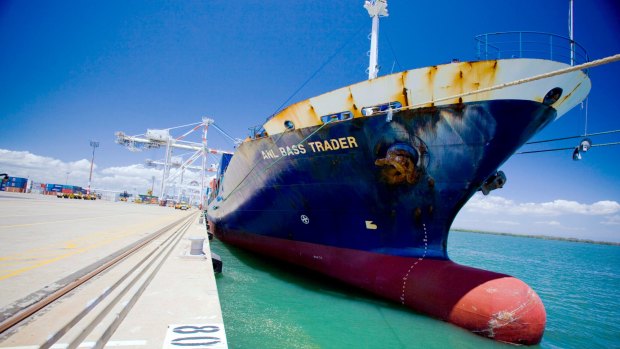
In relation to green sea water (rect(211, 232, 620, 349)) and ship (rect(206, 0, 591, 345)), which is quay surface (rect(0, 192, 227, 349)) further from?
ship (rect(206, 0, 591, 345))

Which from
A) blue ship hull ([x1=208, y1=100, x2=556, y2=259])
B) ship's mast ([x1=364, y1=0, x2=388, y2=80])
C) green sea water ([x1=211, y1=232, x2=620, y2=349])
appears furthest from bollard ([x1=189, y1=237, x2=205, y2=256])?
ship's mast ([x1=364, y1=0, x2=388, y2=80])

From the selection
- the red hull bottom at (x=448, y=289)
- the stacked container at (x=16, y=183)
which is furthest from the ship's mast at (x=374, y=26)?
the stacked container at (x=16, y=183)

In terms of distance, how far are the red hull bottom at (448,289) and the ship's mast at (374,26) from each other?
6.59 metres

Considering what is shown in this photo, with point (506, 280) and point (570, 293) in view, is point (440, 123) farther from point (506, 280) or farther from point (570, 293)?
point (570, 293)

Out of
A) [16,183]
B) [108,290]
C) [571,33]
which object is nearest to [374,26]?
[571,33]

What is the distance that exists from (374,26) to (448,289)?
9.28 metres

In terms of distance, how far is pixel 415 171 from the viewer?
7039 mm

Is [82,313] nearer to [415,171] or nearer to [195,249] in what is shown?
[195,249]

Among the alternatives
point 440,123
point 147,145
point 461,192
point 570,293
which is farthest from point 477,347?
point 147,145

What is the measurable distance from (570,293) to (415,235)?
11748mm

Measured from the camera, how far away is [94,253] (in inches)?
260

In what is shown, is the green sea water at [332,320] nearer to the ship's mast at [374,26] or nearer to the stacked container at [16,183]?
the ship's mast at [374,26]

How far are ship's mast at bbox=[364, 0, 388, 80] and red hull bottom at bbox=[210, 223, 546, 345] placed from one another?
21.6 ft

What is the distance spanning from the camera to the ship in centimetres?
609
